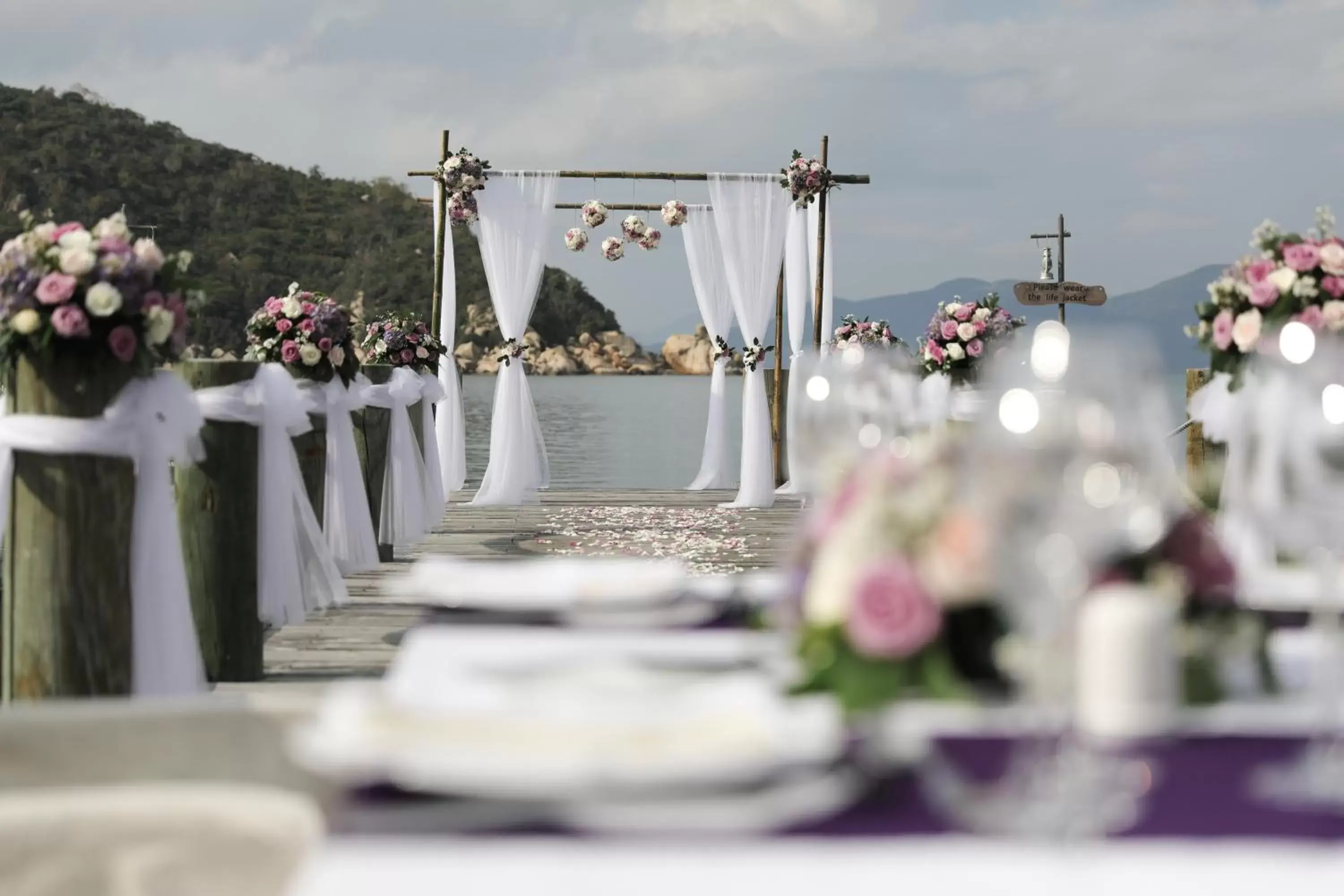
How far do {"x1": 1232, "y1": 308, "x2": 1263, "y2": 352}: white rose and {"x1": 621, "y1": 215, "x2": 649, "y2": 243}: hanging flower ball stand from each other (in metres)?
9.24

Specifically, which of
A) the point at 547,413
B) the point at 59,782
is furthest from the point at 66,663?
the point at 547,413

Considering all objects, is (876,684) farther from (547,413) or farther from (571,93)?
(547,413)

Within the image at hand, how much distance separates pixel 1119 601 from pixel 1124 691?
0.29ft

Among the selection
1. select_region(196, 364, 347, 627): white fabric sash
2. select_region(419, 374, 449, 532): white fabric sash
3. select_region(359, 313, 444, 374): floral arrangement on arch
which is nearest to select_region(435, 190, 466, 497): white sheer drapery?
select_region(359, 313, 444, 374): floral arrangement on arch

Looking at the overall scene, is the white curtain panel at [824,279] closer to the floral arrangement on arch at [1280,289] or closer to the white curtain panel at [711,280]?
the white curtain panel at [711,280]

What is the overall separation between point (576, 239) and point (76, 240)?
Answer: 9.21m

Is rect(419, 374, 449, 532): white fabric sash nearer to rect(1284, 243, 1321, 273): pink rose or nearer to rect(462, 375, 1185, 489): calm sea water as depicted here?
rect(462, 375, 1185, 489): calm sea water

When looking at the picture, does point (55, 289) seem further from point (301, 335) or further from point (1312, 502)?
point (301, 335)

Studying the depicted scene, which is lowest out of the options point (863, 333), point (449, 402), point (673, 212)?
point (449, 402)

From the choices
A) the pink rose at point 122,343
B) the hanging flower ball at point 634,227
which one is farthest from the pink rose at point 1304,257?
the hanging flower ball at point 634,227

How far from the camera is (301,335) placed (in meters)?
6.72

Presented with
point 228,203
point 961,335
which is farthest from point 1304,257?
point 228,203

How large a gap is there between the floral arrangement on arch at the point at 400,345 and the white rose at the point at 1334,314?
7.14 meters

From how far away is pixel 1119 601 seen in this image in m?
1.20
